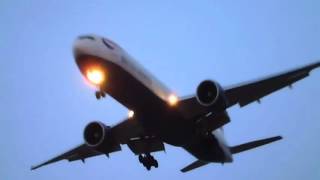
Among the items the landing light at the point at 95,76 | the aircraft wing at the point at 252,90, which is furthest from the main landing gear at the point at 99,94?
the aircraft wing at the point at 252,90

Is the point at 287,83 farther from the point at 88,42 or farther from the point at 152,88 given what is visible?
the point at 88,42

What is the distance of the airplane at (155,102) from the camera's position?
2331 cm

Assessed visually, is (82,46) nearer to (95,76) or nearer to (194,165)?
(95,76)

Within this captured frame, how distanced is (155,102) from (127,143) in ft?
21.1

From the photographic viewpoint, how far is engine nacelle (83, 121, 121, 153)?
26969 mm

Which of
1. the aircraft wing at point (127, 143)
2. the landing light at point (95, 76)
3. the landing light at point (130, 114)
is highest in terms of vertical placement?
the landing light at point (95, 76)

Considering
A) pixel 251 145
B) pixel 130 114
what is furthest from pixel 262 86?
pixel 130 114

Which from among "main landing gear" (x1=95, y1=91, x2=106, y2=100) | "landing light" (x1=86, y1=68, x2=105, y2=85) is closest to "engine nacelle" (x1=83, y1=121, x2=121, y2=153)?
"main landing gear" (x1=95, y1=91, x2=106, y2=100)

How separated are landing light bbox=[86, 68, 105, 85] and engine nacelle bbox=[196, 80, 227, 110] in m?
4.98

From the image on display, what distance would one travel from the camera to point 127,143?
30.0 meters

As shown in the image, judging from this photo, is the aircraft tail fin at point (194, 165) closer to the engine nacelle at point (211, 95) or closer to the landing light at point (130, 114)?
the landing light at point (130, 114)

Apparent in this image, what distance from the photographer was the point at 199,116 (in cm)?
2664

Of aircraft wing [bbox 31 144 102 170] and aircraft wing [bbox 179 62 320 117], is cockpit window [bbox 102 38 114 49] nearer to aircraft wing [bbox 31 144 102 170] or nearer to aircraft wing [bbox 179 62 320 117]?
aircraft wing [bbox 179 62 320 117]

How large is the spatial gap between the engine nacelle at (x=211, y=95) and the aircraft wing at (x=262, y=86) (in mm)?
1537
